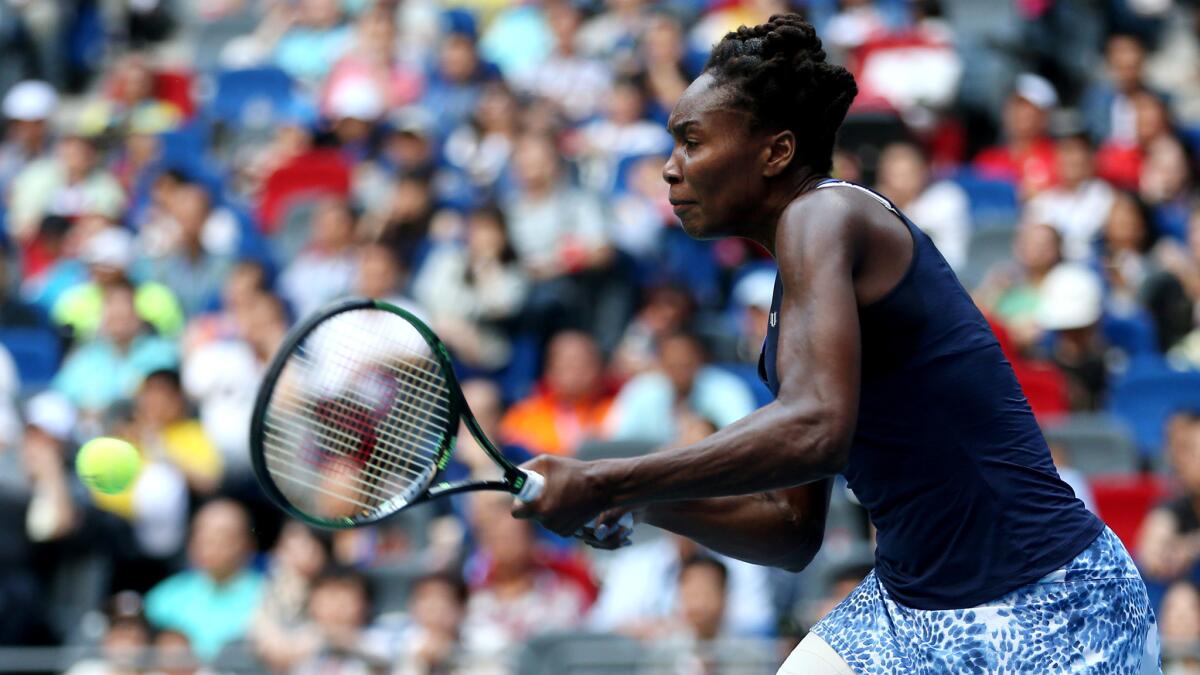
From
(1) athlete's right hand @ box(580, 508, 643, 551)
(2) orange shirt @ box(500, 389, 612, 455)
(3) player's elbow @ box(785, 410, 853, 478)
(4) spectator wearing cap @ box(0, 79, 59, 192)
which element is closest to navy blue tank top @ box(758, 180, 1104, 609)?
(3) player's elbow @ box(785, 410, 853, 478)

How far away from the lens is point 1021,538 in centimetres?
332

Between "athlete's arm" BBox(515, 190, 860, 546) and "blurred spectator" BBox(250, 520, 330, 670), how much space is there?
4.34 m

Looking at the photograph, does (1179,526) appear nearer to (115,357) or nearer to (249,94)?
Result: (115,357)

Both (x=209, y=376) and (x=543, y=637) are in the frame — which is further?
(x=209, y=376)

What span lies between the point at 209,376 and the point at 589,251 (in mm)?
2121

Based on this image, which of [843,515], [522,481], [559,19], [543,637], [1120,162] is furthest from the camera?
[559,19]

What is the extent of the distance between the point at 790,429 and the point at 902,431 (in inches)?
15.8

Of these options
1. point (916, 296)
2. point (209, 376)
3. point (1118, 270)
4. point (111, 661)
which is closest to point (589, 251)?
point (209, 376)

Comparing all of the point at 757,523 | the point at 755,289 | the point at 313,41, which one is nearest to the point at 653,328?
the point at 755,289

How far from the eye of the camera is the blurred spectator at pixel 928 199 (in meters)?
9.65

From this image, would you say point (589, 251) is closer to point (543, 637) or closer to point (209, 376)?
point (209, 376)

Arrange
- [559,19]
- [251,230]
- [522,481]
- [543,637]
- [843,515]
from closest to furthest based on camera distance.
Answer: [522,481] → [543,637] → [843,515] → [251,230] → [559,19]

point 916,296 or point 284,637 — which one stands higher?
point 916,296

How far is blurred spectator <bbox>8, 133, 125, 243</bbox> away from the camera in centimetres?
1200
